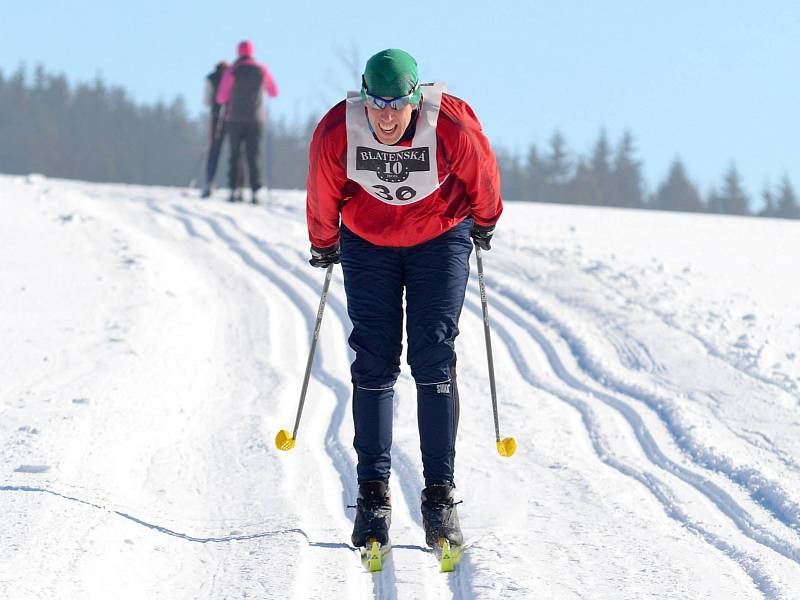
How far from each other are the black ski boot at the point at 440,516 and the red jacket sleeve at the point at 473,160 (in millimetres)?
1074

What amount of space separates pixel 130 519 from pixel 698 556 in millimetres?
2213

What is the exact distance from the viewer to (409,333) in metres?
3.63

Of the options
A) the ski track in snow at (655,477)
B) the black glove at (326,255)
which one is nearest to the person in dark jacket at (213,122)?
the ski track in snow at (655,477)

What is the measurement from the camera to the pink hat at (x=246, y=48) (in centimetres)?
1255

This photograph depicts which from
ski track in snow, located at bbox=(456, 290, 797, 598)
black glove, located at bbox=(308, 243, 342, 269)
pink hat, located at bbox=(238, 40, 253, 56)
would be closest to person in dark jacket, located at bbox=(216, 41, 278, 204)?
pink hat, located at bbox=(238, 40, 253, 56)

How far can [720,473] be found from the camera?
4.73 meters

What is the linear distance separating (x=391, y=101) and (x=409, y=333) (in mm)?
868

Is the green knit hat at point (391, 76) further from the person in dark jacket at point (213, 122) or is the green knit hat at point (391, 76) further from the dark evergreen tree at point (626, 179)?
the dark evergreen tree at point (626, 179)

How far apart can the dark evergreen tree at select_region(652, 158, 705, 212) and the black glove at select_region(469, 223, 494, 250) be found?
63593 millimetres

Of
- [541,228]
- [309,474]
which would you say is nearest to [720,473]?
[309,474]

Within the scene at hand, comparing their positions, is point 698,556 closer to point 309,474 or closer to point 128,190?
point 309,474

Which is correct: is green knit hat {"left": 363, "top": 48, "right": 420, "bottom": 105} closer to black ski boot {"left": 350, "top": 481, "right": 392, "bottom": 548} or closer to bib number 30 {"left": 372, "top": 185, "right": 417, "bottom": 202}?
bib number 30 {"left": 372, "top": 185, "right": 417, "bottom": 202}

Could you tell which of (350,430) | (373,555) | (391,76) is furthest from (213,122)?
(373,555)

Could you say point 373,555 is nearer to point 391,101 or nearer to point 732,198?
point 391,101
